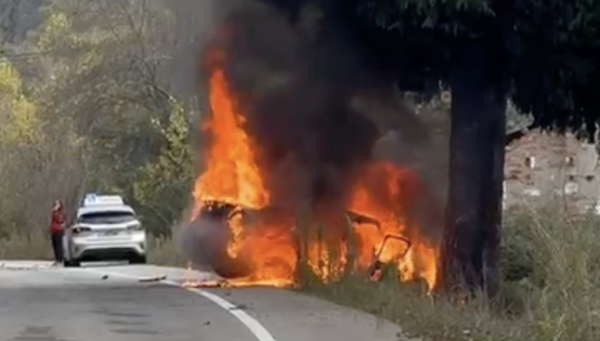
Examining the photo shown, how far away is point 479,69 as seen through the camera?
20859mm

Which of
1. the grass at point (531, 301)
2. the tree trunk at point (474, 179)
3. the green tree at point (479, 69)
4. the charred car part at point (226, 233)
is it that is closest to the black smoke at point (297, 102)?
the charred car part at point (226, 233)

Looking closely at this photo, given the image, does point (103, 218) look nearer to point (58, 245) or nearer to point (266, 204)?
point (58, 245)

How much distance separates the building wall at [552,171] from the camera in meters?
23.1

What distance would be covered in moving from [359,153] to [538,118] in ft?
14.0

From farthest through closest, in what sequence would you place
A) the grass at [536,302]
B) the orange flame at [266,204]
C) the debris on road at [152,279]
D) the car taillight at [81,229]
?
the car taillight at [81,229], the debris on road at [152,279], the orange flame at [266,204], the grass at [536,302]

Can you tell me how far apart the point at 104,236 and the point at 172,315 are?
60.5 ft

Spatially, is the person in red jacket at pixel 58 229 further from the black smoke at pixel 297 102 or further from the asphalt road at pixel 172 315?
the asphalt road at pixel 172 315

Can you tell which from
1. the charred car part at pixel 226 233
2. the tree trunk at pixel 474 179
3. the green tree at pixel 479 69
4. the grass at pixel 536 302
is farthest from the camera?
the charred car part at pixel 226 233

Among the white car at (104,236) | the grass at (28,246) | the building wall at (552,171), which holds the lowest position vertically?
the grass at (28,246)

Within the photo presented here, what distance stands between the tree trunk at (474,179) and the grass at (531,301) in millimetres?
628

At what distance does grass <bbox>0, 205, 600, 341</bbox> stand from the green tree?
110 cm

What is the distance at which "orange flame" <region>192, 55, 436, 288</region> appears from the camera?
24.7 metres

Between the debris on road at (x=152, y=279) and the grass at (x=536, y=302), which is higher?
the grass at (x=536, y=302)

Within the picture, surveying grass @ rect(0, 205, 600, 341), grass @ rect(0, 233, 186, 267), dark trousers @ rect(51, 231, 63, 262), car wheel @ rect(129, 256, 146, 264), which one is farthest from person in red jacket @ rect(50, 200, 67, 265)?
grass @ rect(0, 205, 600, 341)
